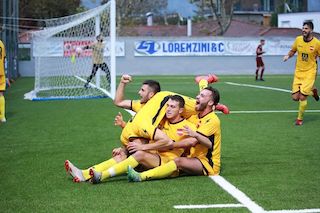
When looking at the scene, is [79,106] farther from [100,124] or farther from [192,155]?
[192,155]

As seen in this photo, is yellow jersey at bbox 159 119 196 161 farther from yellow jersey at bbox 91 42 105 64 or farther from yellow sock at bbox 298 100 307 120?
yellow jersey at bbox 91 42 105 64

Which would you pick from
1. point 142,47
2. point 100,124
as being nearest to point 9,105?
point 100,124

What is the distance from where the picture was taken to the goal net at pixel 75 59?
21188mm

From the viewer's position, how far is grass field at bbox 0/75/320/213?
20.8 ft

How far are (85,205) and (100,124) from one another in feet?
22.8

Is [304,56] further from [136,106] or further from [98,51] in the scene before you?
[98,51]

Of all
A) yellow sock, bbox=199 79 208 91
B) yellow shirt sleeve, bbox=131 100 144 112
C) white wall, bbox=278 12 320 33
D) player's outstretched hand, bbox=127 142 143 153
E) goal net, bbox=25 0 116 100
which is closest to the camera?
player's outstretched hand, bbox=127 142 143 153

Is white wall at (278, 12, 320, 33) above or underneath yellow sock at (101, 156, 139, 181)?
above

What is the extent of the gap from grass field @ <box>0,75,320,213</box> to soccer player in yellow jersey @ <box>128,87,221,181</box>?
11 centimetres

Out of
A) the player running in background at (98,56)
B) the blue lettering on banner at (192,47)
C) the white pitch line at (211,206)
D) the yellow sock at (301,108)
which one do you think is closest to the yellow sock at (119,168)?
the white pitch line at (211,206)

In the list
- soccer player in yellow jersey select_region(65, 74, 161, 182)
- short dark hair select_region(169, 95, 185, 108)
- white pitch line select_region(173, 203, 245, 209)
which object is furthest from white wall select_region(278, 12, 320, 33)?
white pitch line select_region(173, 203, 245, 209)

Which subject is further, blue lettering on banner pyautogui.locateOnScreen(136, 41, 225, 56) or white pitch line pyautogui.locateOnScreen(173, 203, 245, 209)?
blue lettering on banner pyautogui.locateOnScreen(136, 41, 225, 56)

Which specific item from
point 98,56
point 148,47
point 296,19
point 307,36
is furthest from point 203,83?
point 296,19

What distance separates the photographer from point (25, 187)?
23.3 feet
